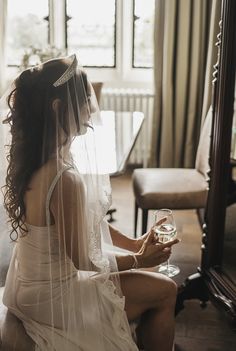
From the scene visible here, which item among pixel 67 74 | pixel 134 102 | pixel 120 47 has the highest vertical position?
pixel 120 47

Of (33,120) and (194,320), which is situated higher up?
(33,120)

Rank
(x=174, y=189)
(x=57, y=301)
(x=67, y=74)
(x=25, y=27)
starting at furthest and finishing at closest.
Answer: (x=25, y=27) → (x=174, y=189) → (x=57, y=301) → (x=67, y=74)

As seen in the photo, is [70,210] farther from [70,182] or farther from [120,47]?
[120,47]

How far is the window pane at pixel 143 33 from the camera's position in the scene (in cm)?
390

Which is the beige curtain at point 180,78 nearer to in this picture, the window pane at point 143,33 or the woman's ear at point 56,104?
the window pane at point 143,33

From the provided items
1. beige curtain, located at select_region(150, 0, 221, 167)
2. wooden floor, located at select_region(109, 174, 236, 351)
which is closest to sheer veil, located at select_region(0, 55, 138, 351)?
wooden floor, located at select_region(109, 174, 236, 351)

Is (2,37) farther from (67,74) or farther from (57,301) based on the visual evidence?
(57,301)

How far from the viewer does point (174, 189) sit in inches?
102

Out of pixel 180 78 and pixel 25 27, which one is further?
pixel 25 27

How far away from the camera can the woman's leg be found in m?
1.56

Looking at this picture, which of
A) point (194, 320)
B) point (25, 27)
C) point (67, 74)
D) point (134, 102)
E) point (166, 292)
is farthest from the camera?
point (25, 27)

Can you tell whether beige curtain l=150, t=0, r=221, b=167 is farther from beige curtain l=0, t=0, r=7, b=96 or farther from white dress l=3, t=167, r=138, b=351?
white dress l=3, t=167, r=138, b=351

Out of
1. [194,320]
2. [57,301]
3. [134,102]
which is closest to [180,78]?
[134,102]

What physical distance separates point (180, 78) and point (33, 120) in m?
2.50
